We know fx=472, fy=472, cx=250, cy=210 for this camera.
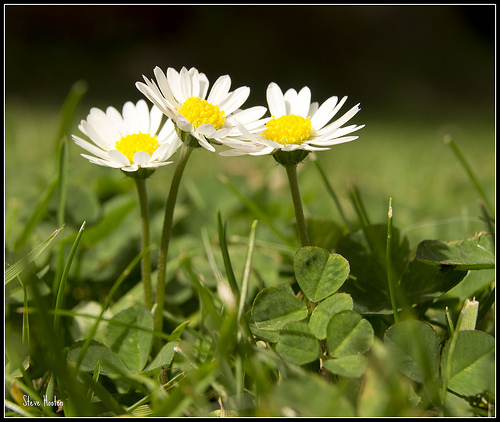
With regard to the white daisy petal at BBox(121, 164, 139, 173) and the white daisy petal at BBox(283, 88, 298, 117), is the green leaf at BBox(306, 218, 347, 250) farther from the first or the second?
the white daisy petal at BBox(121, 164, 139, 173)

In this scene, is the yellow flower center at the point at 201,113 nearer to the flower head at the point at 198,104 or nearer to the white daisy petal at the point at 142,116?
the flower head at the point at 198,104

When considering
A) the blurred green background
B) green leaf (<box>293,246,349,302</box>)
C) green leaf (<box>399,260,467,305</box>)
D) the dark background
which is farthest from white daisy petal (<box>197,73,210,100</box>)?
the dark background

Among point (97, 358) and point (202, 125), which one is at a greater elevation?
point (202, 125)

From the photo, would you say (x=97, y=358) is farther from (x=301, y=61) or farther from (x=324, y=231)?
(x=301, y=61)

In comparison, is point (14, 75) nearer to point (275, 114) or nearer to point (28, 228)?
point (28, 228)

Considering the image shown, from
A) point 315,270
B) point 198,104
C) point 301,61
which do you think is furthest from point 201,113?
point 301,61

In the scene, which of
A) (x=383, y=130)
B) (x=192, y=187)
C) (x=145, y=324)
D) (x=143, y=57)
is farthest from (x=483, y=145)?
(x=143, y=57)

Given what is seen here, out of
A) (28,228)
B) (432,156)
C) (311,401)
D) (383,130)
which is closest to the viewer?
(311,401)

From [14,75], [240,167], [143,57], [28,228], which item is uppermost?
[143,57]
